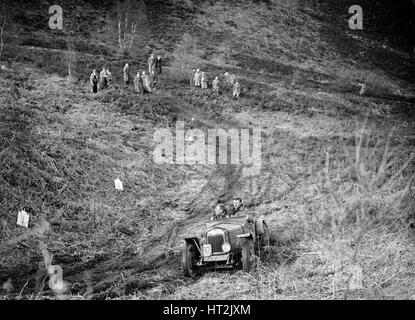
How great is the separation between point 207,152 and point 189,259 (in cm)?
935

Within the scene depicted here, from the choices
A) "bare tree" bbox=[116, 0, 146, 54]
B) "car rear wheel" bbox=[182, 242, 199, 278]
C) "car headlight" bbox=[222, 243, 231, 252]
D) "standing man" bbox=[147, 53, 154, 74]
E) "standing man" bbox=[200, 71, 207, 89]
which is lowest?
"car rear wheel" bbox=[182, 242, 199, 278]

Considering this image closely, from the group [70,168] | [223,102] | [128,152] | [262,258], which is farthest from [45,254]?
[223,102]

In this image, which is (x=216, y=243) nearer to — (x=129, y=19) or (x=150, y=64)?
(x=150, y=64)

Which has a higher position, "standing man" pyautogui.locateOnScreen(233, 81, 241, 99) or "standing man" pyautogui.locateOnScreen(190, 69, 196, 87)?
"standing man" pyautogui.locateOnScreen(190, 69, 196, 87)

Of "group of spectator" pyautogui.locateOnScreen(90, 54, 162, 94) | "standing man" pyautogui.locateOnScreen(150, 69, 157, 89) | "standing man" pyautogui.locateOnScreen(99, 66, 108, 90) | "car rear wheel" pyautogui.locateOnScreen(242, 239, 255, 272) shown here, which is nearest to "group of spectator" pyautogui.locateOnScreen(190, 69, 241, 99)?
"standing man" pyautogui.locateOnScreen(150, 69, 157, 89)

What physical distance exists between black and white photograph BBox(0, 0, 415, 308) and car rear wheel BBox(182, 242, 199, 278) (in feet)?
0.10

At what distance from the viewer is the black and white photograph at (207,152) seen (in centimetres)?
825

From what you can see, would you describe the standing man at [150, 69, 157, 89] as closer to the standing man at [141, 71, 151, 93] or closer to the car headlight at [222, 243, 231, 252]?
the standing man at [141, 71, 151, 93]

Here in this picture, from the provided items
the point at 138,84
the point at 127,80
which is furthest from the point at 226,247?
the point at 127,80

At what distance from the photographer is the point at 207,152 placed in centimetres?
1766

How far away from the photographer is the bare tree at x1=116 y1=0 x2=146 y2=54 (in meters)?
26.7

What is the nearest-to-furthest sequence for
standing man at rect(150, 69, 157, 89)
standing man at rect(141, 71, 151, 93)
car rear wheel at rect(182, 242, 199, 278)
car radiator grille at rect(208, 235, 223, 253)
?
car rear wheel at rect(182, 242, 199, 278) → car radiator grille at rect(208, 235, 223, 253) → standing man at rect(141, 71, 151, 93) → standing man at rect(150, 69, 157, 89)

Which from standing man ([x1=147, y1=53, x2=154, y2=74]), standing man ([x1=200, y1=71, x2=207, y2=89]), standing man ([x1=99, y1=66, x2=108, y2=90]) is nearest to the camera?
standing man ([x1=99, y1=66, x2=108, y2=90])
